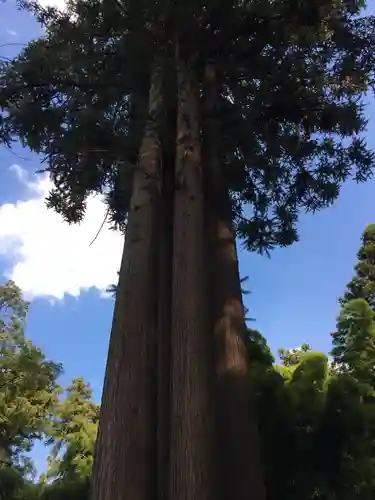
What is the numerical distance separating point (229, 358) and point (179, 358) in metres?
0.65

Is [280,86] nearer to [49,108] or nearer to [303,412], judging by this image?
[49,108]

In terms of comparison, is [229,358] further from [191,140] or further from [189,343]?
[191,140]

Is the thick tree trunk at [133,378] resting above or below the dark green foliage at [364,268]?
below

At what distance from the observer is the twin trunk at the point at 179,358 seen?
3336 millimetres

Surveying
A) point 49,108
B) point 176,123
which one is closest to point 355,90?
point 176,123

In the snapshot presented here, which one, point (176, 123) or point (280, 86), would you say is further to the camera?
point (280, 86)

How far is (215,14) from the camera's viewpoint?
633cm

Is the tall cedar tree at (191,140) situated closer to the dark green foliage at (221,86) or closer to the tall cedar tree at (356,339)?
the dark green foliage at (221,86)

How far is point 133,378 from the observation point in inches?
144

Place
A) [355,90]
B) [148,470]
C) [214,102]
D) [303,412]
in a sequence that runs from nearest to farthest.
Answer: [148,470]
[303,412]
[214,102]
[355,90]

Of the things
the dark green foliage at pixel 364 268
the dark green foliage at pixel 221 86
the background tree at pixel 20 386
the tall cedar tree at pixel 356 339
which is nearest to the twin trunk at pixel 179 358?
the dark green foliage at pixel 221 86

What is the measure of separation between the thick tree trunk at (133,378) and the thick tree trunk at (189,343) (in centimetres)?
18

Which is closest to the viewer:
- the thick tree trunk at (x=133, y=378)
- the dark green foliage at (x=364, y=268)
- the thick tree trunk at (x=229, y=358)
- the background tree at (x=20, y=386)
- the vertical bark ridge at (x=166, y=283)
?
the thick tree trunk at (x=133, y=378)

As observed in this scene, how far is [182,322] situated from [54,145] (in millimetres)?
3358
